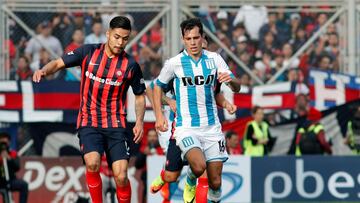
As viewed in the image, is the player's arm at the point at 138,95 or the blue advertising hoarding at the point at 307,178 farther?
the blue advertising hoarding at the point at 307,178

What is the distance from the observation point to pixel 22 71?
20.1 m

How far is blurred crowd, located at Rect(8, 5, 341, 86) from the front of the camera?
20016mm

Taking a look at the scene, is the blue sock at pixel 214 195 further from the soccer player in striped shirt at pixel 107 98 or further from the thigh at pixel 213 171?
the soccer player in striped shirt at pixel 107 98

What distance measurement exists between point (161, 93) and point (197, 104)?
1.55ft

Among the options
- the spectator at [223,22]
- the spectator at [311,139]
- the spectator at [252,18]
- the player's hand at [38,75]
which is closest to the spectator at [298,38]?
the spectator at [252,18]

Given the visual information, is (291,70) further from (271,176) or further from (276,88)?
(271,176)

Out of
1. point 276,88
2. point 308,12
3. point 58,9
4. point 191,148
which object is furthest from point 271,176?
point 191,148

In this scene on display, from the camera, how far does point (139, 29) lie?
20281 millimetres

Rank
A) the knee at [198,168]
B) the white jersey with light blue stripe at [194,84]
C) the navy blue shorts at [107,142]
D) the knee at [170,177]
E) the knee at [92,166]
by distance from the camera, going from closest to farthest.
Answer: the knee at [92,166] < the navy blue shorts at [107,142] < the knee at [198,168] < the white jersey with light blue stripe at [194,84] < the knee at [170,177]

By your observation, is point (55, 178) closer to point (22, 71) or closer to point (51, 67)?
point (22, 71)

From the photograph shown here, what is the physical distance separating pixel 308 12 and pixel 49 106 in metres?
4.71

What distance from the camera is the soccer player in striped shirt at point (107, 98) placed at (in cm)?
1306

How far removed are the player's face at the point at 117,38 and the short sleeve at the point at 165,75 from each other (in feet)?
2.14

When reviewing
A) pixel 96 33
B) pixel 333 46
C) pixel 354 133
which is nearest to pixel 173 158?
pixel 96 33
